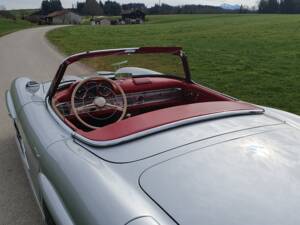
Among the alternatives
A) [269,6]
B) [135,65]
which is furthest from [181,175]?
[269,6]

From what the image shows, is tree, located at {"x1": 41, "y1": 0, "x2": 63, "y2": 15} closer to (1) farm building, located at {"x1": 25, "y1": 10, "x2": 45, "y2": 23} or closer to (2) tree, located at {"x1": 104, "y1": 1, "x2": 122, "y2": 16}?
(1) farm building, located at {"x1": 25, "y1": 10, "x2": 45, "y2": 23}

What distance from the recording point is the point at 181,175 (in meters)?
1.86

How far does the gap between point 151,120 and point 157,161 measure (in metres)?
0.46

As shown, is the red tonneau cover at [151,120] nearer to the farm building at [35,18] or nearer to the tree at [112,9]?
the farm building at [35,18]

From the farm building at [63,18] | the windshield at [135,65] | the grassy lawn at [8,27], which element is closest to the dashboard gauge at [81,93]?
the windshield at [135,65]

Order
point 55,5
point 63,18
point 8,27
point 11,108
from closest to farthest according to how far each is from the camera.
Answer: point 11,108
point 8,27
point 63,18
point 55,5

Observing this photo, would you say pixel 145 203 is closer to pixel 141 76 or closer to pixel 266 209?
pixel 266 209

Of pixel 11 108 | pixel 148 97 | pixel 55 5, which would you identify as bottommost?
pixel 55 5

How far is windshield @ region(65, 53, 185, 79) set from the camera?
3.47 meters

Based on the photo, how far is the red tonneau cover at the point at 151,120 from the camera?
2318 mm

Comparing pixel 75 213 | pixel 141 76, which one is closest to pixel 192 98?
pixel 141 76

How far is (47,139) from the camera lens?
2547mm

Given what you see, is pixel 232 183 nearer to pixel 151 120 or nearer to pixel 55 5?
pixel 151 120

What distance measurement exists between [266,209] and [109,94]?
1.99 m
